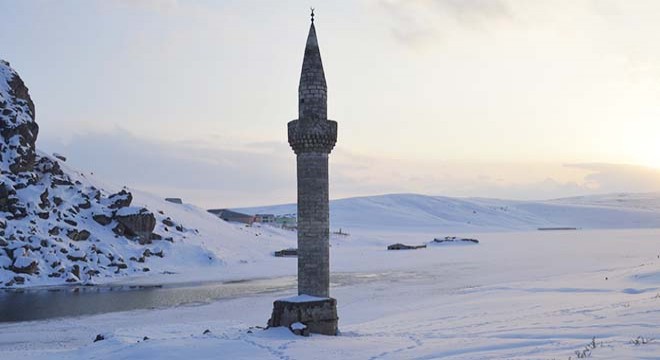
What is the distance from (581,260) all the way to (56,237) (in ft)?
135

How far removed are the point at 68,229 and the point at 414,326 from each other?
34.9m

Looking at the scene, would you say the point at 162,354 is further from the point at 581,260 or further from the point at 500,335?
the point at 581,260

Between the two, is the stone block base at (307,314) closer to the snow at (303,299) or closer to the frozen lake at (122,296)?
the snow at (303,299)

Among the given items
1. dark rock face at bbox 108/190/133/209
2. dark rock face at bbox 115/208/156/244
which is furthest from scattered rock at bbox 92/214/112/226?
dark rock face at bbox 108/190/133/209

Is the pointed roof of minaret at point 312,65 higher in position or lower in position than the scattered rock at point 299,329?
higher

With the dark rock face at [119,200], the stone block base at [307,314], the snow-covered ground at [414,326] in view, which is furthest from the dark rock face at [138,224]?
the stone block base at [307,314]

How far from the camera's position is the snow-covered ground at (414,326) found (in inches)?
559

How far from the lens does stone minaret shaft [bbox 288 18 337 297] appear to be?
21094mm

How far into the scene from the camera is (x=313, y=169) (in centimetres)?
2134

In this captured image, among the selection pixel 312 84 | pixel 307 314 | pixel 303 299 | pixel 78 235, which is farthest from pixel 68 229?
pixel 307 314

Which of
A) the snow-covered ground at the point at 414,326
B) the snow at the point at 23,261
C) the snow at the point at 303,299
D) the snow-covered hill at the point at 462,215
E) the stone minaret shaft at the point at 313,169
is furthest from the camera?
the snow-covered hill at the point at 462,215

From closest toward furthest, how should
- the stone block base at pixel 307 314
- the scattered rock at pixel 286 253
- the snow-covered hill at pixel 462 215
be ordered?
1. the stone block base at pixel 307 314
2. the scattered rock at pixel 286 253
3. the snow-covered hill at pixel 462 215

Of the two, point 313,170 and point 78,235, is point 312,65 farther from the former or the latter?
point 78,235

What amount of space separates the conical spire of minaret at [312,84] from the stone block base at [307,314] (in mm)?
6225
